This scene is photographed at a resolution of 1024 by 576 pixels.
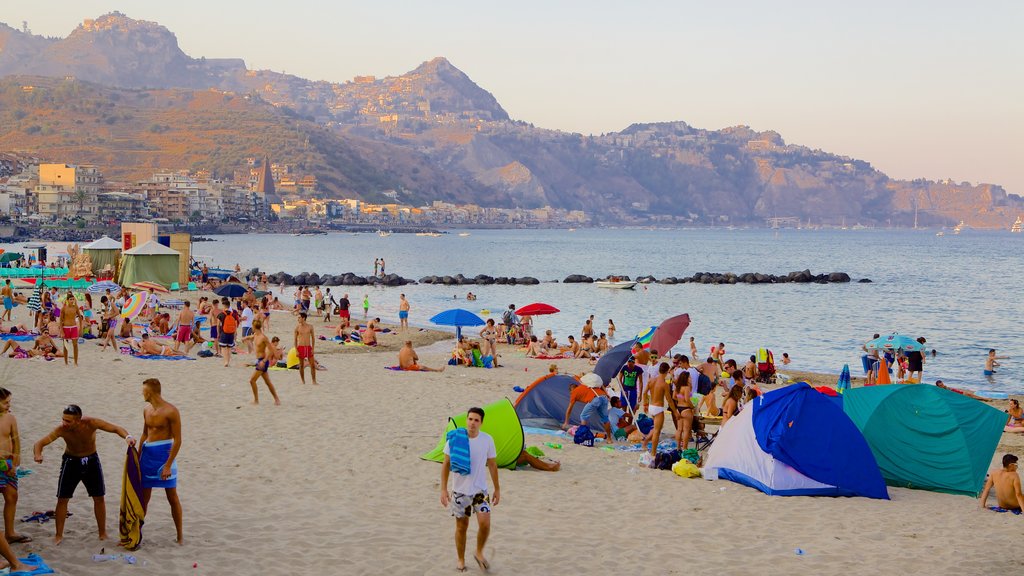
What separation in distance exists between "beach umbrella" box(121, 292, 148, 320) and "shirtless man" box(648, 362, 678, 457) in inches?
553

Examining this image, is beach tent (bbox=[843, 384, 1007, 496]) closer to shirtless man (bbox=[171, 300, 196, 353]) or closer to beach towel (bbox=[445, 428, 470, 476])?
beach towel (bbox=[445, 428, 470, 476])

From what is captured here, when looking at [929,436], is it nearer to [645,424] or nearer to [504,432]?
[645,424]

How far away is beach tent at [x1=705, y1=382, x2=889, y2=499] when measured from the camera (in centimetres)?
984

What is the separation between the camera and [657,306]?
46.8 meters

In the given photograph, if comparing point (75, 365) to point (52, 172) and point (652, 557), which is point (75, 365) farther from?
point (52, 172)

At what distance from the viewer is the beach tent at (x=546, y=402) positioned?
13.2 meters

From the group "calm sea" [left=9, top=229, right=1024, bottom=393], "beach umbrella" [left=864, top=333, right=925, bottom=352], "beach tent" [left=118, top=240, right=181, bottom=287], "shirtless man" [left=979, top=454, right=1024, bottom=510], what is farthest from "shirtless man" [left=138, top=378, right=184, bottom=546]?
"beach tent" [left=118, top=240, right=181, bottom=287]

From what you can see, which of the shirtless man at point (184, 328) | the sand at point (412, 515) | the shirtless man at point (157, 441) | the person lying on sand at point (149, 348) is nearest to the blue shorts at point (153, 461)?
the shirtless man at point (157, 441)

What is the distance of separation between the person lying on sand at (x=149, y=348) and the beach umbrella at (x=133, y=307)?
2.16 metres

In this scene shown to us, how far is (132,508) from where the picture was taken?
689 cm

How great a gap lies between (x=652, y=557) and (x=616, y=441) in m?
4.88

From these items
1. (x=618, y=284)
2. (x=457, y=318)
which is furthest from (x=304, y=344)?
(x=618, y=284)

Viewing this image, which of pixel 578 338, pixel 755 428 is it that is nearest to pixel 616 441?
pixel 755 428

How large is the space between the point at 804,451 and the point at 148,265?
3089 cm
